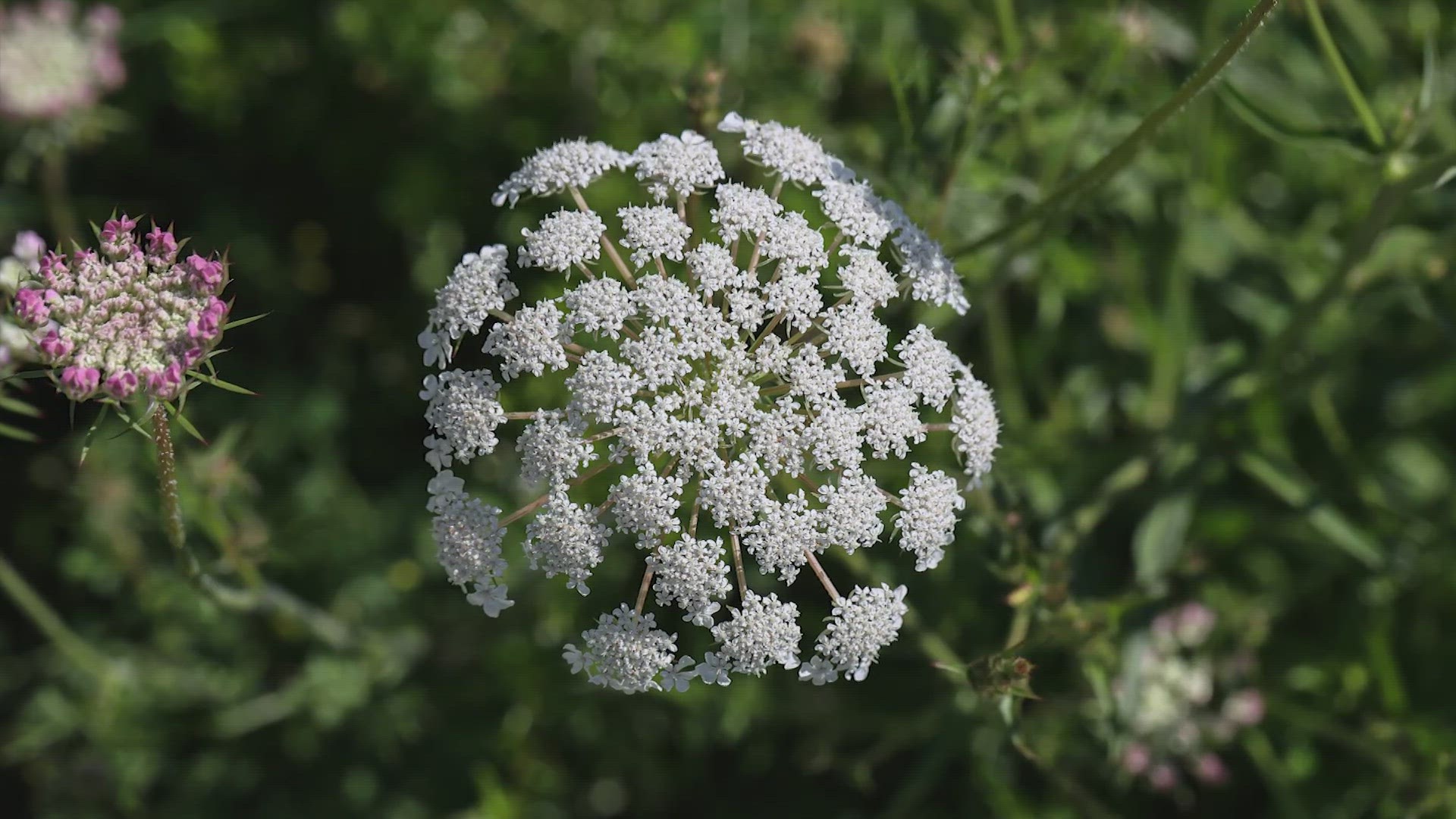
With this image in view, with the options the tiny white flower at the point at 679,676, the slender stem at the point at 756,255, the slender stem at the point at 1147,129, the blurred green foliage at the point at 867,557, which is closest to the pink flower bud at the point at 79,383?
the blurred green foliage at the point at 867,557

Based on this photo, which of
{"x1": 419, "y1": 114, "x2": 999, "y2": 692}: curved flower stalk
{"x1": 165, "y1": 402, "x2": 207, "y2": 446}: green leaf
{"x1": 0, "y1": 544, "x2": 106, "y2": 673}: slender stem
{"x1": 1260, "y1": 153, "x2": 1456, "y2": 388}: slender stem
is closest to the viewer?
{"x1": 165, "y1": 402, "x2": 207, "y2": 446}: green leaf

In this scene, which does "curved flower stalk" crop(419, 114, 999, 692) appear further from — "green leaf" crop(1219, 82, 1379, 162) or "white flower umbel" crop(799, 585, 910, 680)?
"green leaf" crop(1219, 82, 1379, 162)

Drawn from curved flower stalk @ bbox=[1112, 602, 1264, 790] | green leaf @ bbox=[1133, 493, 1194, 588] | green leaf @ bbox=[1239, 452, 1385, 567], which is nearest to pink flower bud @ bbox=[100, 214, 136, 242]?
green leaf @ bbox=[1133, 493, 1194, 588]

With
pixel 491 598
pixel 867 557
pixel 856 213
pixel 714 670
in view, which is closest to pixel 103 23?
pixel 491 598

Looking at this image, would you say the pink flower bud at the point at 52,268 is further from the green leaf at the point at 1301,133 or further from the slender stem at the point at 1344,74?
the slender stem at the point at 1344,74

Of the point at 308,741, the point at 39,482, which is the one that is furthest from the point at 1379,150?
the point at 39,482

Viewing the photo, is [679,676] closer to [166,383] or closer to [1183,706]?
[166,383]
